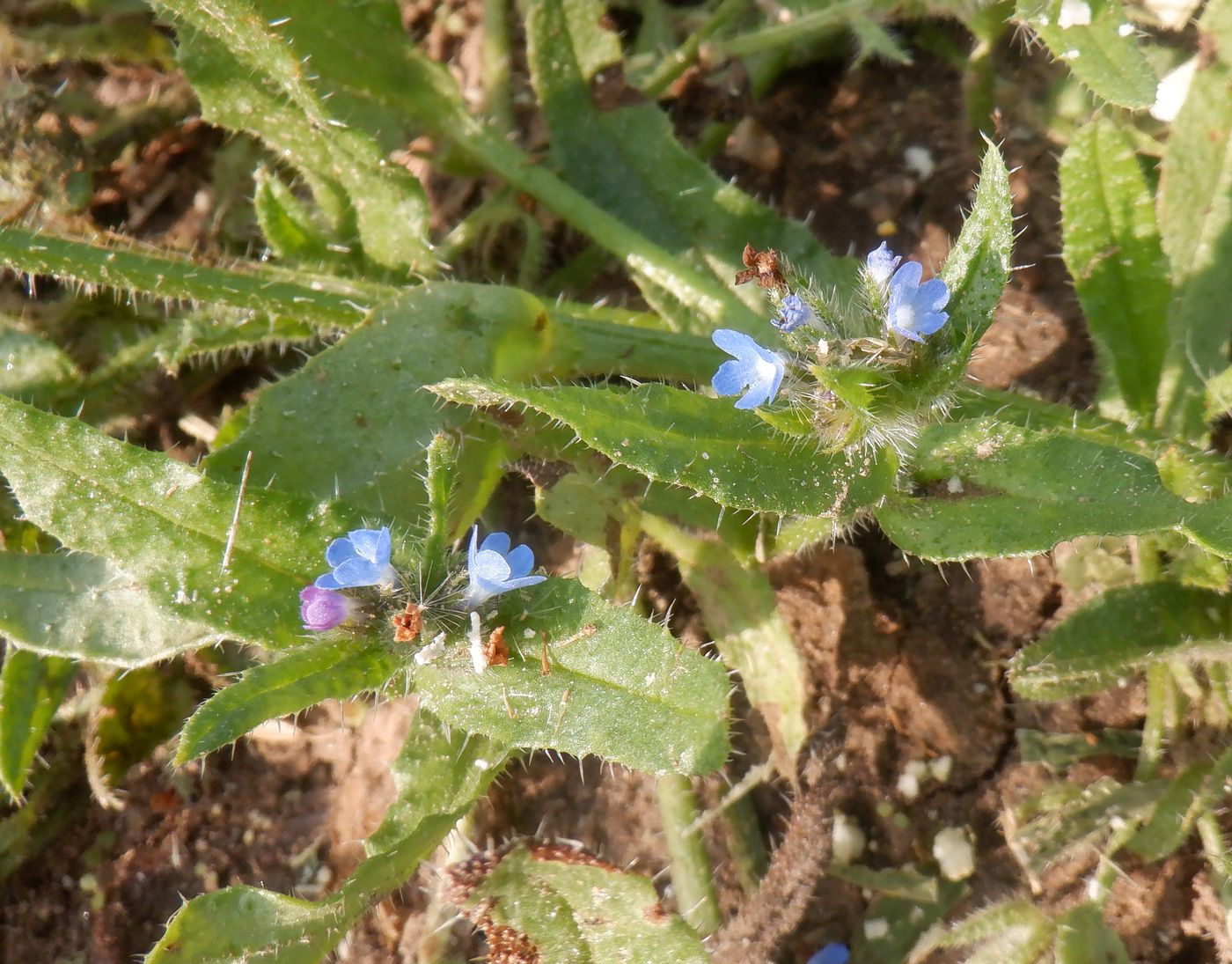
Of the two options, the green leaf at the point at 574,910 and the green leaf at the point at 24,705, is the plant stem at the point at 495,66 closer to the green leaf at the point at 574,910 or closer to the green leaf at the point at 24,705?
the green leaf at the point at 24,705

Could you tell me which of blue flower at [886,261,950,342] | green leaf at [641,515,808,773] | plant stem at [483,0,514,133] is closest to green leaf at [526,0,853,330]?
plant stem at [483,0,514,133]

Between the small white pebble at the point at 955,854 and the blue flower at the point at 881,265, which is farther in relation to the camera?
the small white pebble at the point at 955,854

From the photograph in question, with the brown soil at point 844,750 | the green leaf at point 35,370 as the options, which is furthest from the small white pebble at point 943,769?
the green leaf at point 35,370

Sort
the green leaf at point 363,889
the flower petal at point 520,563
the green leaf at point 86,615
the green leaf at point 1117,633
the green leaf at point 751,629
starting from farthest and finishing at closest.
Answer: the green leaf at point 751,629 < the green leaf at point 1117,633 < the green leaf at point 86,615 < the green leaf at point 363,889 < the flower petal at point 520,563

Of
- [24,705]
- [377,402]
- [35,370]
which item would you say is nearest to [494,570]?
[377,402]

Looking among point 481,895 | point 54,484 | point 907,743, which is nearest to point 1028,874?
point 907,743

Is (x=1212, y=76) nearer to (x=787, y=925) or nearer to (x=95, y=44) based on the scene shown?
(x=787, y=925)

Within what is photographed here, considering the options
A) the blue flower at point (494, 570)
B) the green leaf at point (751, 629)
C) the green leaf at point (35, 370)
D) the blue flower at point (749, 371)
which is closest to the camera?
the blue flower at point (749, 371)
